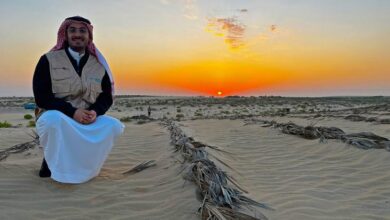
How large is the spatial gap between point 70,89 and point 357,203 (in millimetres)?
3481

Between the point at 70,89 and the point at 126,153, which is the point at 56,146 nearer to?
the point at 70,89

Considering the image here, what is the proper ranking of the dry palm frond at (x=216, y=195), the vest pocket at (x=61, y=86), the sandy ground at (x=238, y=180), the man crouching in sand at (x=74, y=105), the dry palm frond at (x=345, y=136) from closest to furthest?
the dry palm frond at (x=216, y=195)
the sandy ground at (x=238, y=180)
the man crouching in sand at (x=74, y=105)
the vest pocket at (x=61, y=86)
the dry palm frond at (x=345, y=136)

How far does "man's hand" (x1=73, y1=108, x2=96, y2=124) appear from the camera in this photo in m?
4.23

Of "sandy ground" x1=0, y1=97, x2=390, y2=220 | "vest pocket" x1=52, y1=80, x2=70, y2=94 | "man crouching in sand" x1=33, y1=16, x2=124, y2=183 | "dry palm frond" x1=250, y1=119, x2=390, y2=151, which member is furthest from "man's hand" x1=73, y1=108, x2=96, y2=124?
"dry palm frond" x1=250, y1=119, x2=390, y2=151

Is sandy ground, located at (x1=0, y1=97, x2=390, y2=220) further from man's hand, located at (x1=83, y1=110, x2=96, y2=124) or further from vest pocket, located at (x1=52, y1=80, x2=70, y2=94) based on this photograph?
vest pocket, located at (x1=52, y1=80, x2=70, y2=94)

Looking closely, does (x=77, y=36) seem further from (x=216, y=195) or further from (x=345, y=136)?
(x=345, y=136)

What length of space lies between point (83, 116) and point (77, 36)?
104 cm

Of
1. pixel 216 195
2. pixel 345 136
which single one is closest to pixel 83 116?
pixel 216 195

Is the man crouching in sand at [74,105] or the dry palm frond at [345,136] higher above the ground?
the man crouching in sand at [74,105]

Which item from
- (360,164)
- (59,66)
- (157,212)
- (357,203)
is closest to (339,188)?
(357,203)

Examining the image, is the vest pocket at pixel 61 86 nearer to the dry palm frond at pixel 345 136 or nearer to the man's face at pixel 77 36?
the man's face at pixel 77 36

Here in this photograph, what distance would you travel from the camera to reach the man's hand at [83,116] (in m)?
4.23

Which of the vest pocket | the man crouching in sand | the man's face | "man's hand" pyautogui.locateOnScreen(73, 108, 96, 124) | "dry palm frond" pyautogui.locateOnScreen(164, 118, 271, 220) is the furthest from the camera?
the man's face

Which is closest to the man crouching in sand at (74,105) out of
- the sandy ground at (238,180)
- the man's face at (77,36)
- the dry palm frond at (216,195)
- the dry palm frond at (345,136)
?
the man's face at (77,36)
